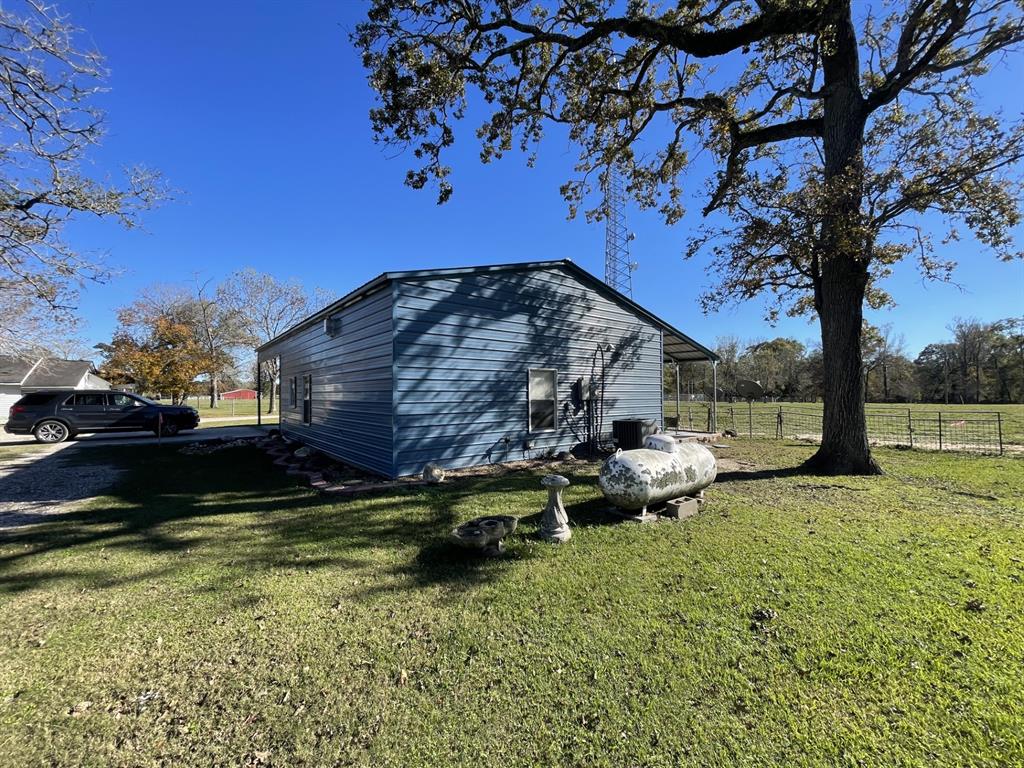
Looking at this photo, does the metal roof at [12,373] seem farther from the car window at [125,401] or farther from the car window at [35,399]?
the car window at [125,401]

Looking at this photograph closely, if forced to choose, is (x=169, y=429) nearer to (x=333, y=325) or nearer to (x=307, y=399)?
(x=307, y=399)

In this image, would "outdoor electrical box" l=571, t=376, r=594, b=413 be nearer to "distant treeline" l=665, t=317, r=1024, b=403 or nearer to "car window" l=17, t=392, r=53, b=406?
"car window" l=17, t=392, r=53, b=406

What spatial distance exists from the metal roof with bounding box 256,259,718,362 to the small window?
2362mm

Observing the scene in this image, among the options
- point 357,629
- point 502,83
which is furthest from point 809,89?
point 357,629

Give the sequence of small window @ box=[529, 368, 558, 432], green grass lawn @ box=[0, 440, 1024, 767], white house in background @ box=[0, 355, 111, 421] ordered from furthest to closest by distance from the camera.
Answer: white house in background @ box=[0, 355, 111, 421] < small window @ box=[529, 368, 558, 432] < green grass lawn @ box=[0, 440, 1024, 767]

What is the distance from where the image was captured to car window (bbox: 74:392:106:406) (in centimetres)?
1420

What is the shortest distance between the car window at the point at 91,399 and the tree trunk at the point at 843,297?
69.2 ft

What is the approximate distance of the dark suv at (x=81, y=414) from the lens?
13539 mm

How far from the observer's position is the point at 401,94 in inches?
316

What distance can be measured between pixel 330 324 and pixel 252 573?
22.8ft

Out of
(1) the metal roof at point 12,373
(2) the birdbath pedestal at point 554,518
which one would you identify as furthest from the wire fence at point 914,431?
(1) the metal roof at point 12,373

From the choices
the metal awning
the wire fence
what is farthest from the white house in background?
the wire fence

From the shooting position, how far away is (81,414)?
14227 millimetres

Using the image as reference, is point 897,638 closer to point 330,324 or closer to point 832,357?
point 832,357
